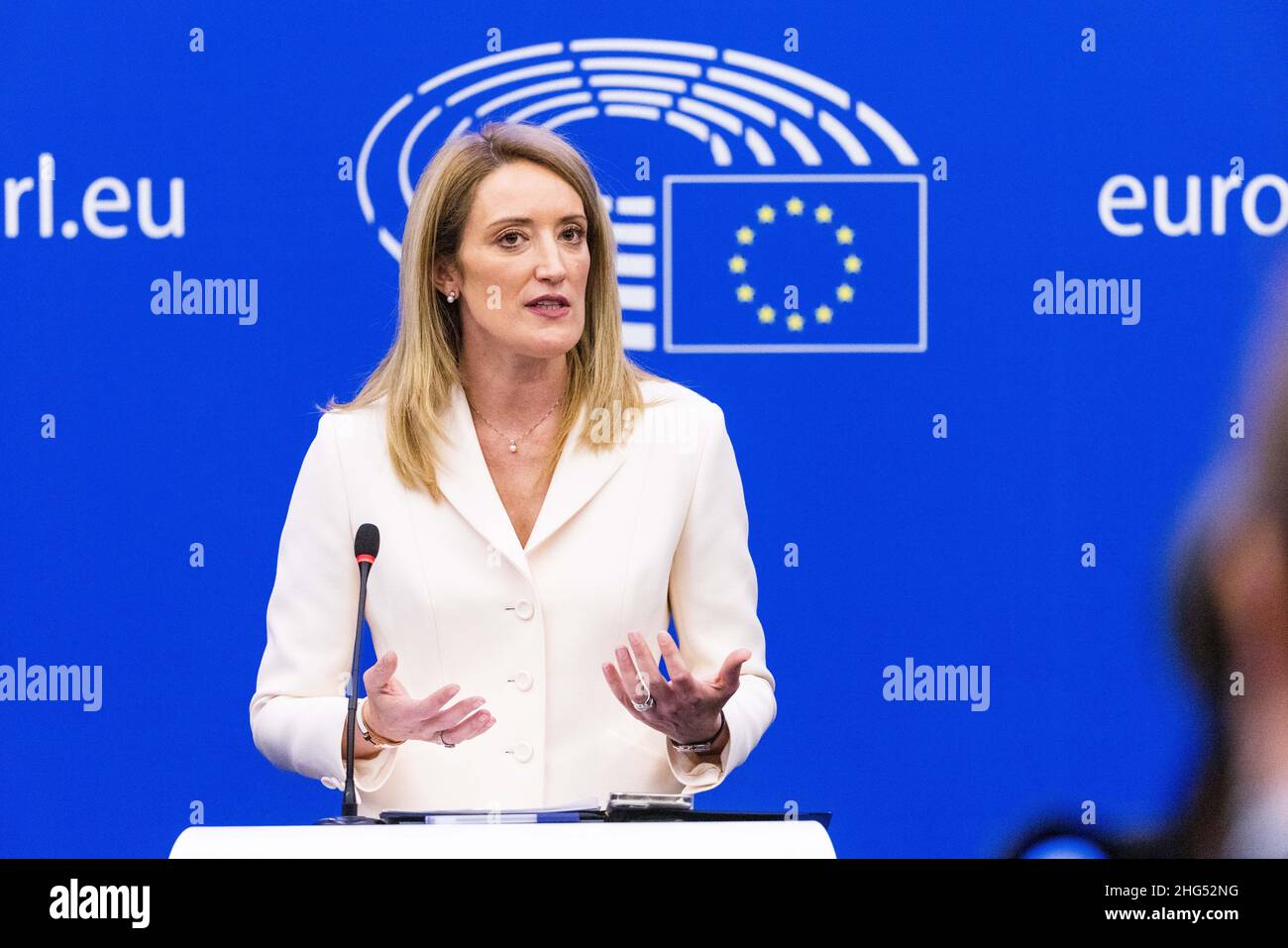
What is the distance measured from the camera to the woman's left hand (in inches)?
112

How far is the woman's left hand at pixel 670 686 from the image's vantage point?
285 cm

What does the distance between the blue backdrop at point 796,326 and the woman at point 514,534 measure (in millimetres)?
405

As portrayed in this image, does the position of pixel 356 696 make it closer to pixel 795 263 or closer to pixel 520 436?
pixel 520 436

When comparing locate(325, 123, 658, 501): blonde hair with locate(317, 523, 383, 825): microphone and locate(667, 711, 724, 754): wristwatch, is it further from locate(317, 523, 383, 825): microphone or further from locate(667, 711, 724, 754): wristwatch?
locate(667, 711, 724, 754): wristwatch

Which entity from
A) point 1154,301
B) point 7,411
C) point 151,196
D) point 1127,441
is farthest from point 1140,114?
point 7,411

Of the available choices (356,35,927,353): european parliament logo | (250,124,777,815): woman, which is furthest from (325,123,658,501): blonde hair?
(356,35,927,353): european parliament logo

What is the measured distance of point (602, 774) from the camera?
3.28 metres

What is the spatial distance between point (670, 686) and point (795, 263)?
1.36m

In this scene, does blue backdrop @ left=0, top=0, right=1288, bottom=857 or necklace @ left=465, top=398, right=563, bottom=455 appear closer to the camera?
necklace @ left=465, top=398, right=563, bottom=455

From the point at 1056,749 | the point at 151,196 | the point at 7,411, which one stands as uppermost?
the point at 151,196

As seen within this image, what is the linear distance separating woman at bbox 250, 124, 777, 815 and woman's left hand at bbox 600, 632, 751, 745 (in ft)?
0.47
